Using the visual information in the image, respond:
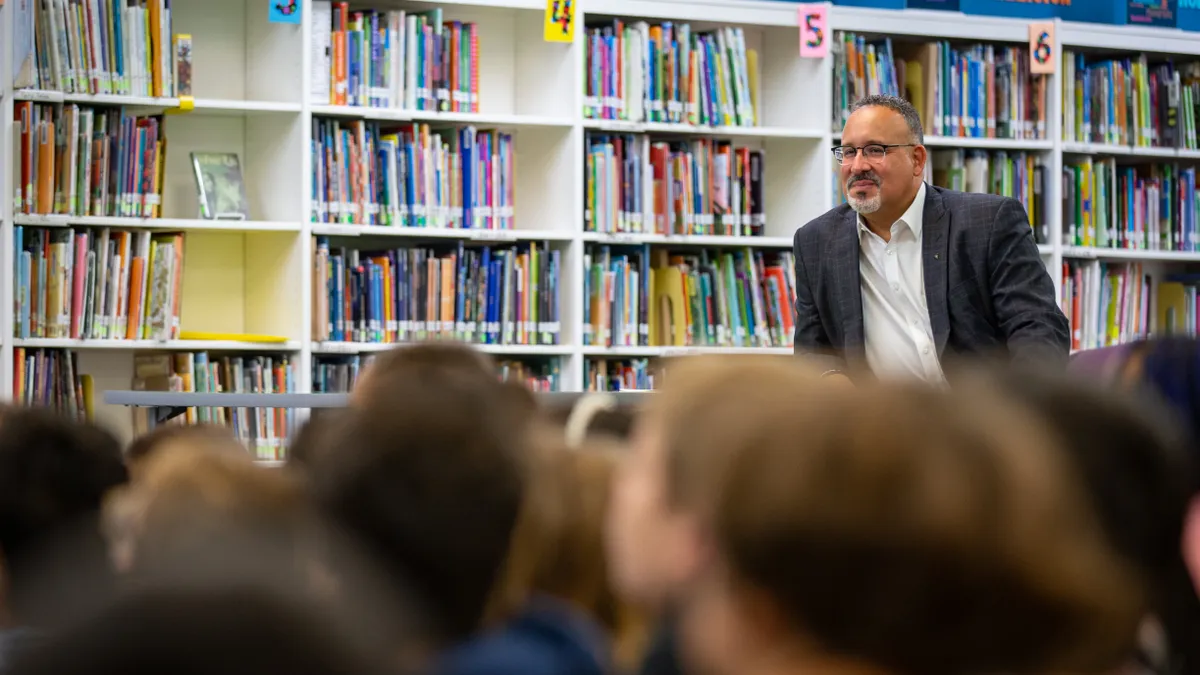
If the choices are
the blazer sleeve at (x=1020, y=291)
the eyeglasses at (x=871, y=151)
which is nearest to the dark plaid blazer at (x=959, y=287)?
the blazer sleeve at (x=1020, y=291)

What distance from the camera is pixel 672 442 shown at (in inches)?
35.2

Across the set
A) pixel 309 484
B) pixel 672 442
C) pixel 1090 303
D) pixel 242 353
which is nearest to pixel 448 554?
pixel 309 484

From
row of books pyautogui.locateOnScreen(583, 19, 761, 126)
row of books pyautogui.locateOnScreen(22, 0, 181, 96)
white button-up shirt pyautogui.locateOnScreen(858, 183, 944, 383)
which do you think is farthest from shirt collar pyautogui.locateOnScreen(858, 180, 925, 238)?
row of books pyautogui.locateOnScreen(22, 0, 181, 96)

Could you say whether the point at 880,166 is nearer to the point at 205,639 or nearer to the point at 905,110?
the point at 905,110

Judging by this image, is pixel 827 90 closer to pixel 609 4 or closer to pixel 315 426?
pixel 609 4

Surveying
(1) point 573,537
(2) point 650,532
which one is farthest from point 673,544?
(1) point 573,537

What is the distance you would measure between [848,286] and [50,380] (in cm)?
258

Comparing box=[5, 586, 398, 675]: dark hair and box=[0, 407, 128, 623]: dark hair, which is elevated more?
box=[5, 586, 398, 675]: dark hair

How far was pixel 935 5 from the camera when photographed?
5.65 metres

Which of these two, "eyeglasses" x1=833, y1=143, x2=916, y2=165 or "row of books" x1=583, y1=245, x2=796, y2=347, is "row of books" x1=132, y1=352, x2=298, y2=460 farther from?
"eyeglasses" x1=833, y1=143, x2=916, y2=165

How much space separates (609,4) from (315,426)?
11.9 feet

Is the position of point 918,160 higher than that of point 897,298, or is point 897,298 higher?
point 918,160

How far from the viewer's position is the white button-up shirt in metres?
3.53

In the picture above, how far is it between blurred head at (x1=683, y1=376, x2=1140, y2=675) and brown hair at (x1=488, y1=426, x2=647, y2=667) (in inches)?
15.7
